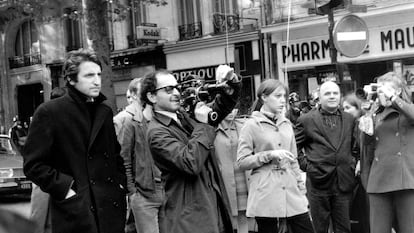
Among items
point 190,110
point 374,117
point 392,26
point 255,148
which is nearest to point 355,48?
point 374,117

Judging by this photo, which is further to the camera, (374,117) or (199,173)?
(374,117)

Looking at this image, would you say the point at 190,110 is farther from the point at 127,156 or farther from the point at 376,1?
the point at 376,1

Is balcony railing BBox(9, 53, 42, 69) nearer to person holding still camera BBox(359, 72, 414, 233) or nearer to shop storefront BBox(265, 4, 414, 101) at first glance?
shop storefront BBox(265, 4, 414, 101)

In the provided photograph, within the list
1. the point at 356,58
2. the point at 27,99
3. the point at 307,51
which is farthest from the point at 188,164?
the point at 27,99

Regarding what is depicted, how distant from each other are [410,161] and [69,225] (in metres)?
3.51

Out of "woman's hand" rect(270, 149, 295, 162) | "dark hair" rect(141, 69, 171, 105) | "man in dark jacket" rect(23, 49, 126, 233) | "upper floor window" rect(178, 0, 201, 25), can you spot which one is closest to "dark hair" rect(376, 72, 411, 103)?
"woman's hand" rect(270, 149, 295, 162)

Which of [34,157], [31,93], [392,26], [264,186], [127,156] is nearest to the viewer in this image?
[34,157]

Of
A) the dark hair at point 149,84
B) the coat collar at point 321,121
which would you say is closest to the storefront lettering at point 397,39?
the coat collar at point 321,121

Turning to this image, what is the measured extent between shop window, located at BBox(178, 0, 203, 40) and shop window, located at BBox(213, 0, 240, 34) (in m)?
1.08

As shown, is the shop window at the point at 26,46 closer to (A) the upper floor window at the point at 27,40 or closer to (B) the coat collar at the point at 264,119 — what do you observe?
(A) the upper floor window at the point at 27,40

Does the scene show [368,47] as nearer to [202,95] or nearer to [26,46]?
→ [202,95]

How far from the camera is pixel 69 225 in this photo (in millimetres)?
4141

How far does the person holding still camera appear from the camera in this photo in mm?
6156

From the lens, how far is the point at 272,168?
5.85 metres
